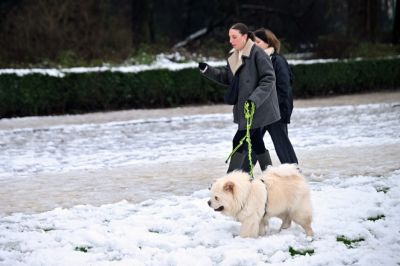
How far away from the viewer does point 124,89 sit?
19.7m

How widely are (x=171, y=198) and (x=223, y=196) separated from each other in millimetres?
2120

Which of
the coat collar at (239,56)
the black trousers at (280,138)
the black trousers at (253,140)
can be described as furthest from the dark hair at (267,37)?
the black trousers at (253,140)

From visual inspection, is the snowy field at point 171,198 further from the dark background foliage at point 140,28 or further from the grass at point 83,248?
the dark background foliage at point 140,28

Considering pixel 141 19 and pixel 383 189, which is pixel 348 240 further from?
pixel 141 19

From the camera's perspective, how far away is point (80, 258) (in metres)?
5.64

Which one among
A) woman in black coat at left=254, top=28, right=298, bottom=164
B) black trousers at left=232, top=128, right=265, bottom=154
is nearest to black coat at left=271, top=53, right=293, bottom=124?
woman in black coat at left=254, top=28, right=298, bottom=164

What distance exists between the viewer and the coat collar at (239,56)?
7340 mm

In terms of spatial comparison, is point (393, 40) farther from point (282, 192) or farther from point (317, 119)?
point (282, 192)

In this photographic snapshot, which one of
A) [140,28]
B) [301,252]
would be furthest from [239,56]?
[140,28]

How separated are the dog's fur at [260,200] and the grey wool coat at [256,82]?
3.97 ft

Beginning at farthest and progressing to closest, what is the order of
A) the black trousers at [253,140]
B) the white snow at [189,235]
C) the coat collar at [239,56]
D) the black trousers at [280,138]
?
the black trousers at [280,138] → the black trousers at [253,140] → the coat collar at [239,56] → the white snow at [189,235]

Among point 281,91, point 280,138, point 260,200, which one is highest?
point 281,91

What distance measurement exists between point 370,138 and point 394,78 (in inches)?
493

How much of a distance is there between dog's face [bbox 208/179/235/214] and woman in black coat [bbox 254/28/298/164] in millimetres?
2149
